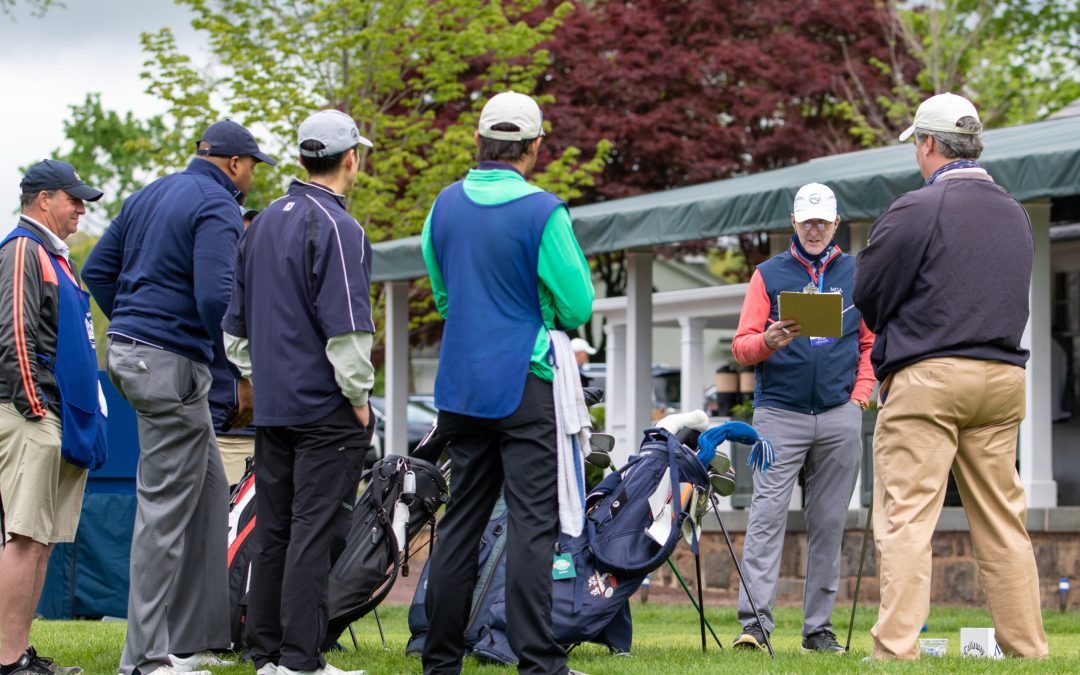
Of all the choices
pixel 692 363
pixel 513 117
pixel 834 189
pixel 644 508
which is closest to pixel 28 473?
pixel 513 117

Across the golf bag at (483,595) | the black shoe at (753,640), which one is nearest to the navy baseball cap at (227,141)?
the golf bag at (483,595)

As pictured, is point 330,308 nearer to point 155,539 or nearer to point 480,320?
point 480,320

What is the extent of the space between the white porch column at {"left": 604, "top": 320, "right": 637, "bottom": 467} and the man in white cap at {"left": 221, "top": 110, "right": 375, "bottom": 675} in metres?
8.04

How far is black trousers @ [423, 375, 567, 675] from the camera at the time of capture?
5207mm

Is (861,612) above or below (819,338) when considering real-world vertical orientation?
below

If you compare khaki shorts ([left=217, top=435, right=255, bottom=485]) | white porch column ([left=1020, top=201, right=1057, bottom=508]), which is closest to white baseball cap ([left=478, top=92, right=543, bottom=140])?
khaki shorts ([left=217, top=435, right=255, bottom=485])

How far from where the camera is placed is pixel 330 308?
533 cm

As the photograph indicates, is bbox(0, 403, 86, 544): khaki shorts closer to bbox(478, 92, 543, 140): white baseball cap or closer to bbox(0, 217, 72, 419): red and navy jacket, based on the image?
bbox(0, 217, 72, 419): red and navy jacket

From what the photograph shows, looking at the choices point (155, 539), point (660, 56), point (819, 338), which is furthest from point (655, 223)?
point (660, 56)

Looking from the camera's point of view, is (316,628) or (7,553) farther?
(7,553)

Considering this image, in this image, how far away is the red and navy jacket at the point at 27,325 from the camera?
19.4 ft

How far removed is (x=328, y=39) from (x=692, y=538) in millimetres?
12950

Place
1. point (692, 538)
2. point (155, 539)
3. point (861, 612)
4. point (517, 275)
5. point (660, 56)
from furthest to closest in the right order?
point (660, 56)
point (861, 612)
point (692, 538)
point (155, 539)
point (517, 275)

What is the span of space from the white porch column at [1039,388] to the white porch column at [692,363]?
3.90 meters
